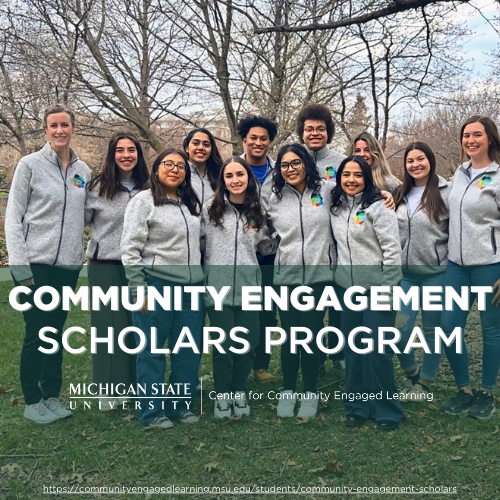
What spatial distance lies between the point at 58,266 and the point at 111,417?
123 cm

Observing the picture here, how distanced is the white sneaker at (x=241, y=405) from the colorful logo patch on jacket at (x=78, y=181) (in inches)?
77.1

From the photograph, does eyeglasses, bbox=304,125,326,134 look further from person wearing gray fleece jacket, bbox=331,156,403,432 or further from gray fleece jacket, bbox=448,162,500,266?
gray fleece jacket, bbox=448,162,500,266

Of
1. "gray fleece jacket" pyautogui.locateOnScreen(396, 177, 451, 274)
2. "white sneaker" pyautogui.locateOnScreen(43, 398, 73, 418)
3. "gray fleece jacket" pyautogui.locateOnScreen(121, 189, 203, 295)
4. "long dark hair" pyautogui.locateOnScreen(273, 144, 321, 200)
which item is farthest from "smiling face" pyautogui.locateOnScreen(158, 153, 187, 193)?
"white sneaker" pyautogui.locateOnScreen(43, 398, 73, 418)

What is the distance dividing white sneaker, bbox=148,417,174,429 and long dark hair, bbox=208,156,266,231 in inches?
57.5

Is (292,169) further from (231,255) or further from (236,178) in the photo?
(231,255)

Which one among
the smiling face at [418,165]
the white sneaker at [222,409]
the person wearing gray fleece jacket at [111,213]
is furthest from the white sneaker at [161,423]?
the smiling face at [418,165]

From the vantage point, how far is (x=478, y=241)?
421 centimetres

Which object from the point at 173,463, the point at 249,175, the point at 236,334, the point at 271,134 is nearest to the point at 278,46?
the point at 271,134

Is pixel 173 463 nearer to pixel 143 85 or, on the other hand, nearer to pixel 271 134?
pixel 271 134

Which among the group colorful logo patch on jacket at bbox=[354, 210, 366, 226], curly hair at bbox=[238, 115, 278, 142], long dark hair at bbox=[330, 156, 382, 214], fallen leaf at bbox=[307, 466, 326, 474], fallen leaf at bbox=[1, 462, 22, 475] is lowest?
fallen leaf at bbox=[1, 462, 22, 475]

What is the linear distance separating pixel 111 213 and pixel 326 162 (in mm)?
1746

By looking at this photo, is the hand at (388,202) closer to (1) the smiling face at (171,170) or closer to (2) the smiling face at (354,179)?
(2) the smiling face at (354,179)

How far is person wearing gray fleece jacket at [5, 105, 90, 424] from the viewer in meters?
4.15

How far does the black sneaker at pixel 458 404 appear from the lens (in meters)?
4.50
